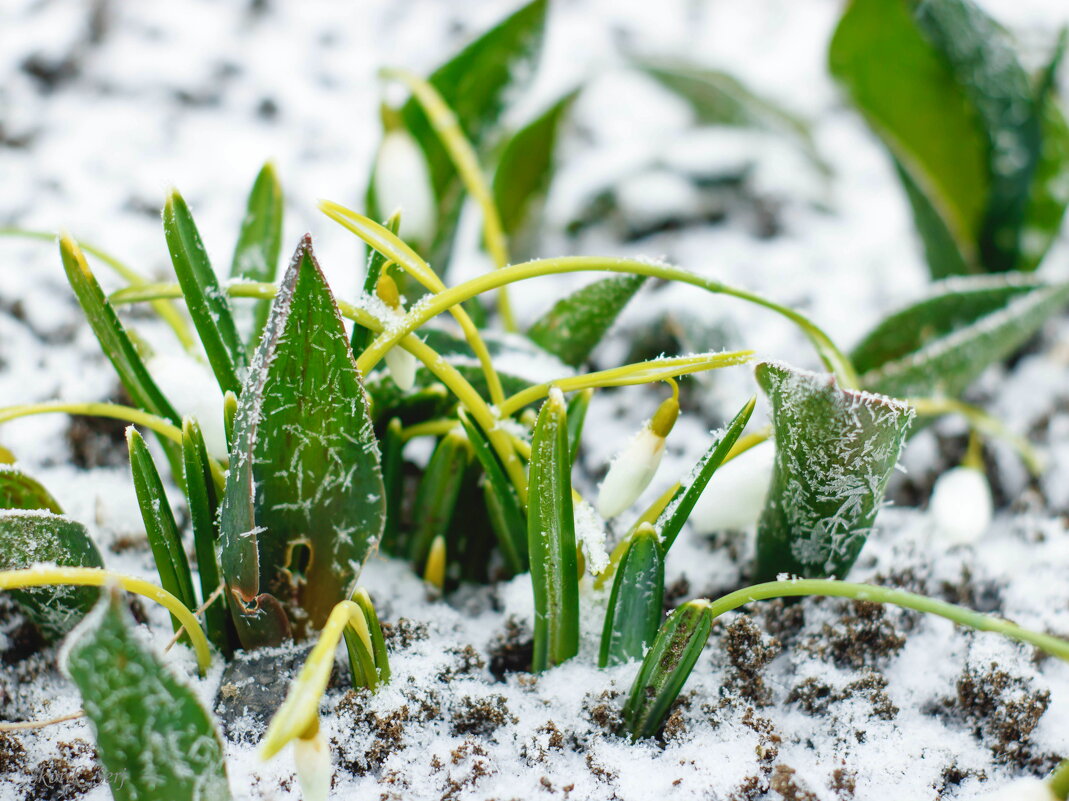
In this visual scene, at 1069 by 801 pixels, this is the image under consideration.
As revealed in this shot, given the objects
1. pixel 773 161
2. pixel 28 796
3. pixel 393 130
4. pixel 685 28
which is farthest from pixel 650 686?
pixel 685 28

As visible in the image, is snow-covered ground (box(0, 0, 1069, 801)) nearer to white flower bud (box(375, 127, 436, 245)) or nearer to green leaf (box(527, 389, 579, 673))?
green leaf (box(527, 389, 579, 673))

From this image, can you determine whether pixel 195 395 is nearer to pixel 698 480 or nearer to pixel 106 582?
pixel 106 582

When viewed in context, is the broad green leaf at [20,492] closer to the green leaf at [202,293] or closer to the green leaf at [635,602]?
the green leaf at [202,293]

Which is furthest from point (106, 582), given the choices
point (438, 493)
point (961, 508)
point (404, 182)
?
point (961, 508)

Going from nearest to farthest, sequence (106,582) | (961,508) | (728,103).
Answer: (106,582) → (961,508) → (728,103)

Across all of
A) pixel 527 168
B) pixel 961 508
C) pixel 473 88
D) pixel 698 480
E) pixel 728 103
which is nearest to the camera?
pixel 698 480

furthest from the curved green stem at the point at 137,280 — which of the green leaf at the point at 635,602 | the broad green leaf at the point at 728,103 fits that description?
the broad green leaf at the point at 728,103

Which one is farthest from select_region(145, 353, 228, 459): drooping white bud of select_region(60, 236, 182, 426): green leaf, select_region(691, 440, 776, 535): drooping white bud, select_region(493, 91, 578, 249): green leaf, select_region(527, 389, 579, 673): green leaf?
select_region(493, 91, 578, 249): green leaf
